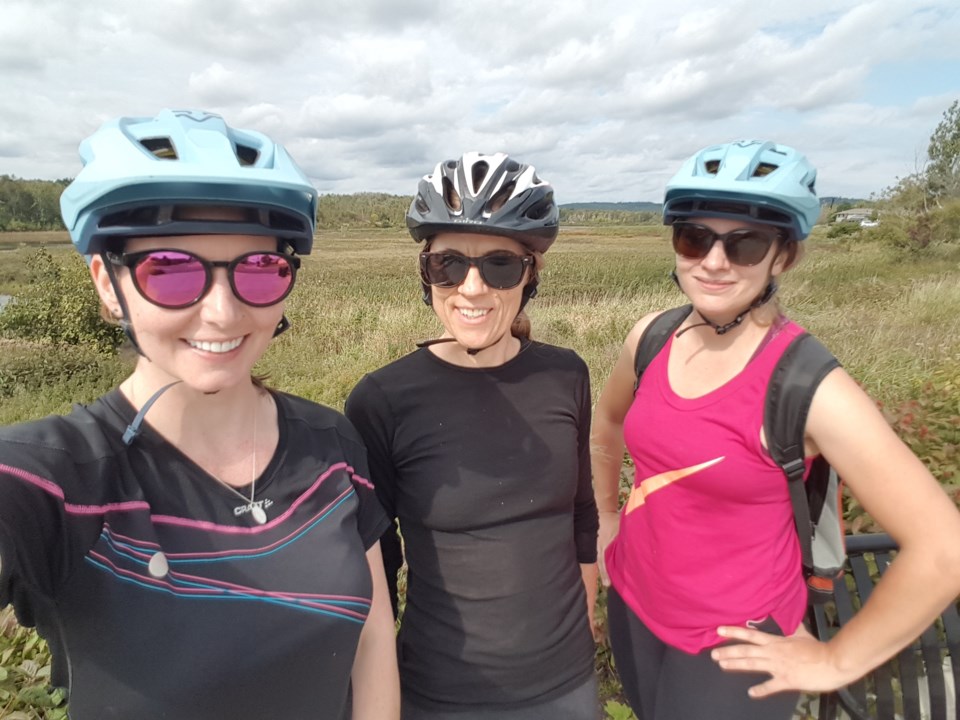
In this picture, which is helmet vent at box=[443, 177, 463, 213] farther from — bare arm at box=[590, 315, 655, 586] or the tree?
the tree

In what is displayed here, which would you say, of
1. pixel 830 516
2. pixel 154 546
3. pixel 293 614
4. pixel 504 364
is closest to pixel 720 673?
pixel 830 516

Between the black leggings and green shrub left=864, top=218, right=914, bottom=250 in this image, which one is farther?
green shrub left=864, top=218, right=914, bottom=250

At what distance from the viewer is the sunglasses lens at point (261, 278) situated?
122cm

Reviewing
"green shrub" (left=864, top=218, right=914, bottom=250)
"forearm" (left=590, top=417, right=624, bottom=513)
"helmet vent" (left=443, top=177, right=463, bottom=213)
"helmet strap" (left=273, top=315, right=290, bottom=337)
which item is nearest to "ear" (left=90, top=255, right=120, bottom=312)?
"helmet strap" (left=273, top=315, right=290, bottom=337)

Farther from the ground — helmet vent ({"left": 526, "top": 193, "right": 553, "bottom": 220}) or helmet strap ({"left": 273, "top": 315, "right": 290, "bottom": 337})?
helmet vent ({"left": 526, "top": 193, "right": 553, "bottom": 220})

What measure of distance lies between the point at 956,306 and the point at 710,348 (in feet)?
36.6

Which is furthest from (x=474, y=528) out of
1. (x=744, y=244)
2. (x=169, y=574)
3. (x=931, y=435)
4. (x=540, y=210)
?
(x=931, y=435)

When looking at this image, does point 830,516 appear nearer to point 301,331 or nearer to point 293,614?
point 293,614

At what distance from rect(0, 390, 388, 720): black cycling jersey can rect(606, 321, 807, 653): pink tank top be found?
1.06 meters

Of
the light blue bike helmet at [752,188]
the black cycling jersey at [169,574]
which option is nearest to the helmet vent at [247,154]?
the black cycling jersey at [169,574]

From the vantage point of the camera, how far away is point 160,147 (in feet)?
4.02

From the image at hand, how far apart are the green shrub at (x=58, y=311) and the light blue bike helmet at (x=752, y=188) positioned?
14724 mm

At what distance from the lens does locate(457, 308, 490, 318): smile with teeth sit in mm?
1821

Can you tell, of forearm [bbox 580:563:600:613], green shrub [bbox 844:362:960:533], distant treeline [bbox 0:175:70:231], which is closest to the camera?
forearm [bbox 580:563:600:613]
